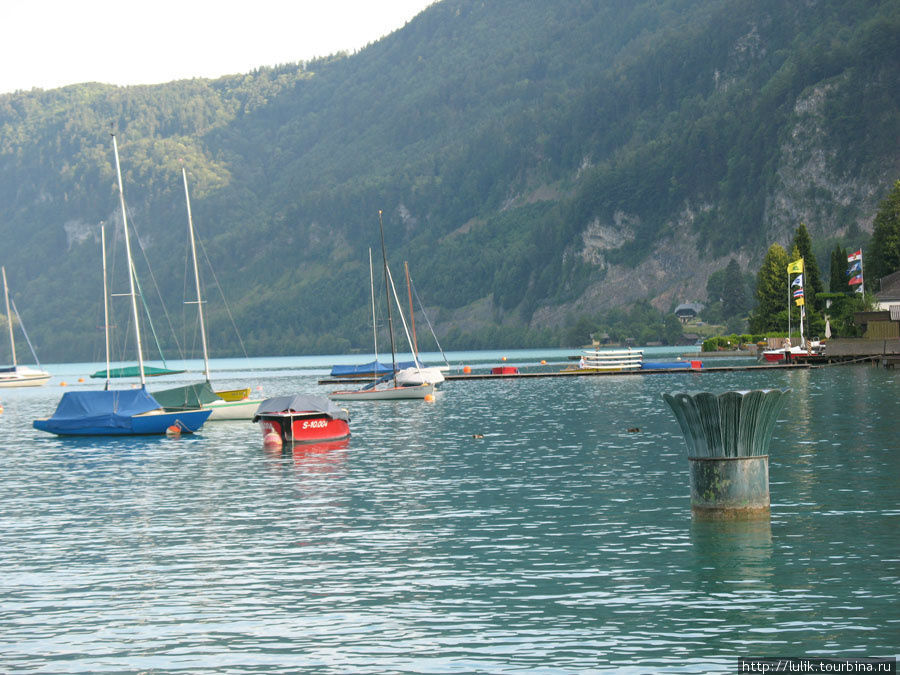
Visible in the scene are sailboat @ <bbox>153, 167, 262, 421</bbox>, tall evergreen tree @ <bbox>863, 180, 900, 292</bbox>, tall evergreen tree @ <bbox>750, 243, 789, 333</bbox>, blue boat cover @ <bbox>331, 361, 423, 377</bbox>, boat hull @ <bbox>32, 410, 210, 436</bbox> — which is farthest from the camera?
tall evergreen tree @ <bbox>750, 243, 789, 333</bbox>

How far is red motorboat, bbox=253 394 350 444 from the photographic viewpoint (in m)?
61.2

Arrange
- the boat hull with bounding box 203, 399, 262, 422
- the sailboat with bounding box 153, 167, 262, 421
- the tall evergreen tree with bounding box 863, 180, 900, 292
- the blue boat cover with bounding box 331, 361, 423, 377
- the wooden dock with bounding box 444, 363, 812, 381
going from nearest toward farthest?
the sailboat with bounding box 153, 167, 262, 421, the boat hull with bounding box 203, 399, 262, 422, the wooden dock with bounding box 444, 363, 812, 381, the blue boat cover with bounding box 331, 361, 423, 377, the tall evergreen tree with bounding box 863, 180, 900, 292

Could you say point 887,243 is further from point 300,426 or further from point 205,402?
point 300,426

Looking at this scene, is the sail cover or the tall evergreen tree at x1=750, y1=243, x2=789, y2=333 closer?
the sail cover

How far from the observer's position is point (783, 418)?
6631cm

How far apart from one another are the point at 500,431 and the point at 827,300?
358 ft

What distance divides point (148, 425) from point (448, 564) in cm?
5018

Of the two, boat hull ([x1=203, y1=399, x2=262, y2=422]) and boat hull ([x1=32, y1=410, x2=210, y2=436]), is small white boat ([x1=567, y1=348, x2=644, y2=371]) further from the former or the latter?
boat hull ([x1=32, y1=410, x2=210, y2=436])

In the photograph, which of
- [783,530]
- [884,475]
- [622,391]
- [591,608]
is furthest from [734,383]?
[591,608]

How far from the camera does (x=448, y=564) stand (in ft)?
85.4

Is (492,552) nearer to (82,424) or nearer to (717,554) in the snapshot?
(717,554)

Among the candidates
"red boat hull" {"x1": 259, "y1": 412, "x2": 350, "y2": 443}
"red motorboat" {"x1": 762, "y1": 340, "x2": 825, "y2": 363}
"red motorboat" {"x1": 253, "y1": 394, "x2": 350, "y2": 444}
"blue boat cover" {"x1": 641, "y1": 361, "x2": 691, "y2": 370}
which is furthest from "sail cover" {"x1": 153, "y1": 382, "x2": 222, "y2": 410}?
"red motorboat" {"x1": 762, "y1": 340, "x2": 825, "y2": 363}

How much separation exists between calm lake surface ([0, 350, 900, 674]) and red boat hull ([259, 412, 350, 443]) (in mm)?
7873

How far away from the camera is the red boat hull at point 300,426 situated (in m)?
61.0
